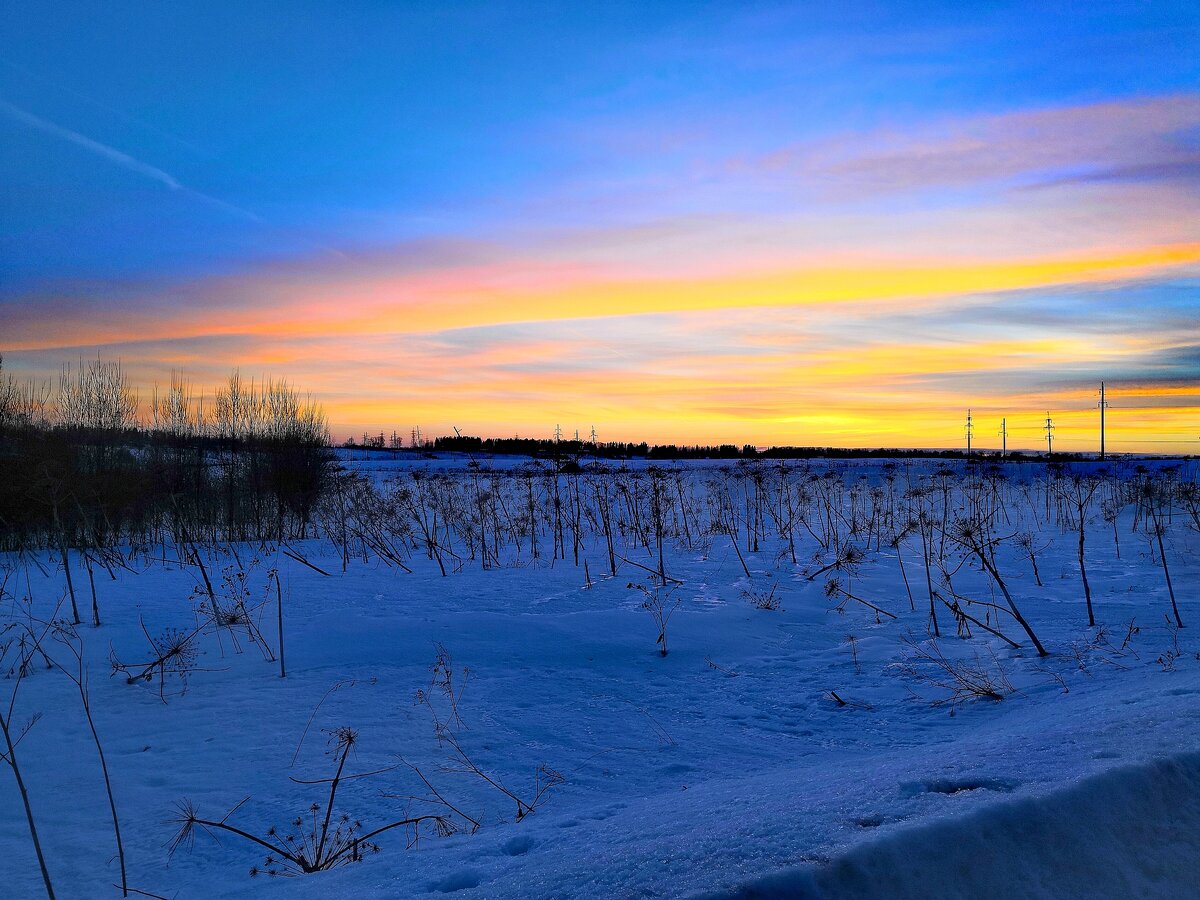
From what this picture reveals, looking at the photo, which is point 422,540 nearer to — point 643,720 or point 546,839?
point 643,720

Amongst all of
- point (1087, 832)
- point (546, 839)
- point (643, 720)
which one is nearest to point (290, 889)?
point (546, 839)

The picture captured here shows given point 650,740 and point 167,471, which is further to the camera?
point 167,471

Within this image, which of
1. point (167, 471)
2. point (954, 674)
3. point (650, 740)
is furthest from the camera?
point (167, 471)

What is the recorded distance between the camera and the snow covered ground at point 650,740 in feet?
5.70

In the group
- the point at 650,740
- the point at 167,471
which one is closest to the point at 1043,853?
the point at 650,740

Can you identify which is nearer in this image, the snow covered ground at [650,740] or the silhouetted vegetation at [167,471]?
the snow covered ground at [650,740]

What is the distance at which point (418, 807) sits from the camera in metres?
3.32

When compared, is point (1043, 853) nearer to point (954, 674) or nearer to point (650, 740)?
point (650, 740)

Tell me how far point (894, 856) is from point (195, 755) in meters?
3.71

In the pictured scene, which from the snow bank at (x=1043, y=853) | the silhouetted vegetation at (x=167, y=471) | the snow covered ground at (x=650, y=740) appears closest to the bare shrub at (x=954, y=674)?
the snow covered ground at (x=650, y=740)

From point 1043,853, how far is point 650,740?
264 cm

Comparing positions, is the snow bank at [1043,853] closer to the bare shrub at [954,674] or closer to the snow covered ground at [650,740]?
the snow covered ground at [650,740]

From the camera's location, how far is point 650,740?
13.5 feet

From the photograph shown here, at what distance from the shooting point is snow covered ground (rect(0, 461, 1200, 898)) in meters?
1.74
